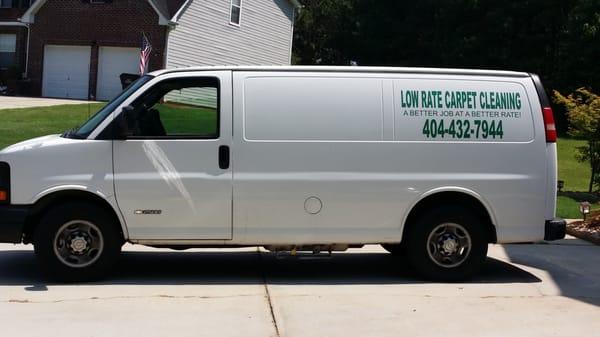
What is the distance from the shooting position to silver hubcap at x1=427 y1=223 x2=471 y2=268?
7066 mm

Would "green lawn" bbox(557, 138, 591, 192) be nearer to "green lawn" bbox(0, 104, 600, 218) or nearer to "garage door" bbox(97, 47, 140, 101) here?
"green lawn" bbox(0, 104, 600, 218)

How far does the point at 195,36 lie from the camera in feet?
96.9

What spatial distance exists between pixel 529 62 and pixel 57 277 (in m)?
31.1

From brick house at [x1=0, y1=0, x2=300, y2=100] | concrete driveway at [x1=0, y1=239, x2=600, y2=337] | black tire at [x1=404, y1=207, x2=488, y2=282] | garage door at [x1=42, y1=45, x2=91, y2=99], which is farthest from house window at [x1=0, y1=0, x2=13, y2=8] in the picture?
black tire at [x1=404, y1=207, x2=488, y2=282]

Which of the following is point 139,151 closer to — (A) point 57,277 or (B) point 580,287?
(A) point 57,277

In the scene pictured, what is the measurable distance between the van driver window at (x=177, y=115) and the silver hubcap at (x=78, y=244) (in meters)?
1.00

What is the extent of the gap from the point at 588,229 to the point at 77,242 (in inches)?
280

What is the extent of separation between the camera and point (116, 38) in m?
28.8

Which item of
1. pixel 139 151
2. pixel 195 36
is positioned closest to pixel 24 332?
pixel 139 151

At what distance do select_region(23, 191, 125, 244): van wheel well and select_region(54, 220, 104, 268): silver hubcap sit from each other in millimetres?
199

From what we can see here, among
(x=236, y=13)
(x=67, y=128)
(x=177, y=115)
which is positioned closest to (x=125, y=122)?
(x=177, y=115)

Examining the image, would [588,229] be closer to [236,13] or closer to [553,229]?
[553,229]

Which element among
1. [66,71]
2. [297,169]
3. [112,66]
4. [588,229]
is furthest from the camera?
[66,71]

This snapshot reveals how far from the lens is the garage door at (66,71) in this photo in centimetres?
2977
